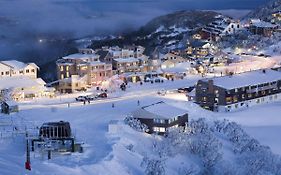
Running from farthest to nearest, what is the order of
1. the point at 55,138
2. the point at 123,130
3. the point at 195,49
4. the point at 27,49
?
1. the point at 27,49
2. the point at 195,49
3. the point at 123,130
4. the point at 55,138

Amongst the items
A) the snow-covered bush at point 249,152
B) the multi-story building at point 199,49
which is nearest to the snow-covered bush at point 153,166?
the snow-covered bush at point 249,152

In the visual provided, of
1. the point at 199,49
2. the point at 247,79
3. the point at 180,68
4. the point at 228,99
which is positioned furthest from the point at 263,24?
the point at 228,99

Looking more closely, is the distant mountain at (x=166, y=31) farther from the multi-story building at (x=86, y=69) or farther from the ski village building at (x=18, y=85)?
the ski village building at (x=18, y=85)

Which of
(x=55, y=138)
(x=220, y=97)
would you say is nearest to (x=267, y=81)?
(x=220, y=97)

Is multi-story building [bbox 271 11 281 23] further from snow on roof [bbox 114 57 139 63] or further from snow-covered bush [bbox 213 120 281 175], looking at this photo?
snow-covered bush [bbox 213 120 281 175]

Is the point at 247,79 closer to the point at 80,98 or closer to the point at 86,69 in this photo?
the point at 80,98

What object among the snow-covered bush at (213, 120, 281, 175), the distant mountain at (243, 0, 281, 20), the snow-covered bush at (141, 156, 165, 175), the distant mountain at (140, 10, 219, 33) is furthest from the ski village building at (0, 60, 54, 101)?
the distant mountain at (140, 10, 219, 33)

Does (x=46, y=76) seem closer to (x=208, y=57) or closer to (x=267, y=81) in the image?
(x=208, y=57)
